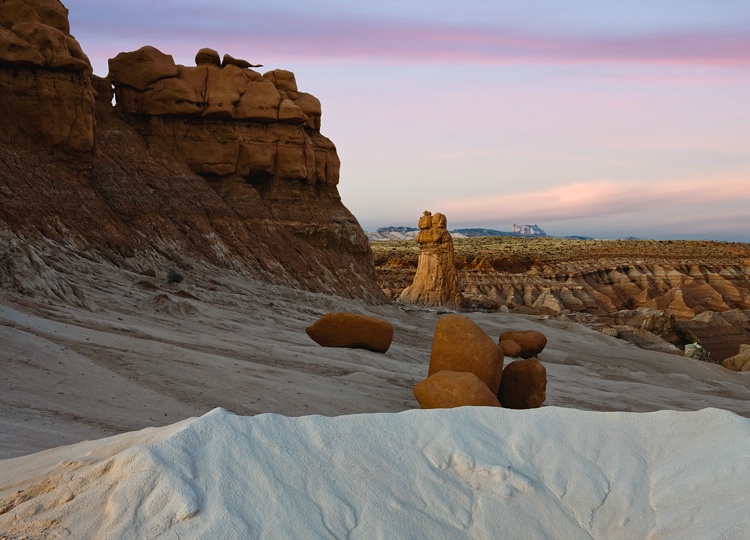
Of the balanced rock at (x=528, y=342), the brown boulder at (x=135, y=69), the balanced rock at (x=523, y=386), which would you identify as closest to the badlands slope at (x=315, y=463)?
the balanced rock at (x=523, y=386)

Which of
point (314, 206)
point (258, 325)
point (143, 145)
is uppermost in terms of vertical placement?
point (143, 145)

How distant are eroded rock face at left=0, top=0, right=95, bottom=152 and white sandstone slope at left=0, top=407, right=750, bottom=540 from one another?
18.3 metres

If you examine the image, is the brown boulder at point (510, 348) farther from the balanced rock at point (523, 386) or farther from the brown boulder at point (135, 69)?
the brown boulder at point (135, 69)

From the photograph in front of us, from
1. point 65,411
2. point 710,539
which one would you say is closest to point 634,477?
point 710,539

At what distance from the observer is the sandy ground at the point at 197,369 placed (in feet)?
26.9

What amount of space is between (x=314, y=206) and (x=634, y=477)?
24868mm

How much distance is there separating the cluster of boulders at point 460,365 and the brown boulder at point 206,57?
17.9m

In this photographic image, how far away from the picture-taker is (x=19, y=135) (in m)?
21.5

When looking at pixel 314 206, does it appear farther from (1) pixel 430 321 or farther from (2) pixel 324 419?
(2) pixel 324 419

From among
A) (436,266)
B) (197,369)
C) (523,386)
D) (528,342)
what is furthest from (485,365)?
(436,266)

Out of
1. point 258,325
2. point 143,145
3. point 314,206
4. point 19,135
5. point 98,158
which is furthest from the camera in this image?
point 314,206

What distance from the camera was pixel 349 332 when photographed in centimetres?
1481

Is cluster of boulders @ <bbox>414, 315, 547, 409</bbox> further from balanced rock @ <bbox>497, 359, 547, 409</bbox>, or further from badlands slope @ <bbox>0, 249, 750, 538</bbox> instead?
badlands slope @ <bbox>0, 249, 750, 538</bbox>

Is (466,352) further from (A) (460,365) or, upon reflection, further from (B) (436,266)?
(B) (436,266)
